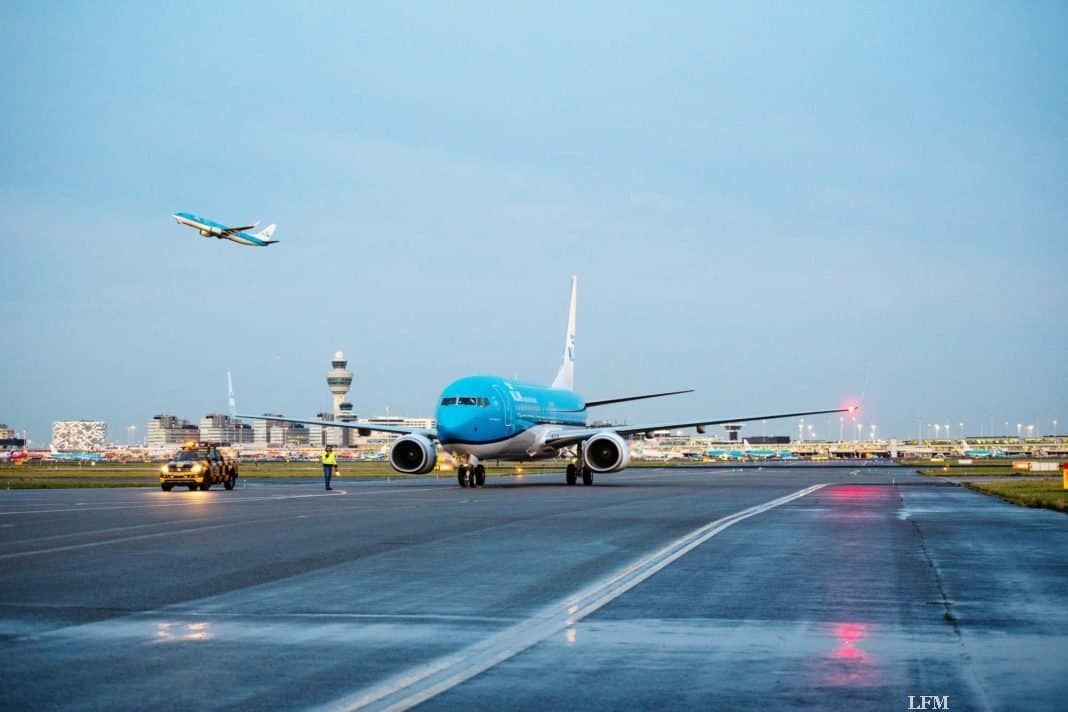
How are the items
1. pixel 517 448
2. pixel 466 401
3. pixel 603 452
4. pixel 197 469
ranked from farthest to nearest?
1. pixel 603 452
2. pixel 517 448
3. pixel 466 401
4. pixel 197 469

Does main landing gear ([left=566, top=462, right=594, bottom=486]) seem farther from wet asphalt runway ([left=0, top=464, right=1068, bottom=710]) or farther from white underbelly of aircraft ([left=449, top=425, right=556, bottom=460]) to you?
wet asphalt runway ([left=0, top=464, right=1068, bottom=710])

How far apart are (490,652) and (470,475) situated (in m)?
39.7

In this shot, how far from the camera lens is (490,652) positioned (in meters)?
9.60

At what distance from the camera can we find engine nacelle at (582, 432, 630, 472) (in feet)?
170

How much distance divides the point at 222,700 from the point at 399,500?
27.9 metres

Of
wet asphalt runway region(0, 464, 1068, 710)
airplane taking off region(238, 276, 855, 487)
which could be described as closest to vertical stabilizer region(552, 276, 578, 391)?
airplane taking off region(238, 276, 855, 487)

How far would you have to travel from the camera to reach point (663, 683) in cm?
838

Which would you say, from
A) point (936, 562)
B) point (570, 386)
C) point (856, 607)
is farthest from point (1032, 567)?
point (570, 386)

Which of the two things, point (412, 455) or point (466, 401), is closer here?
point (466, 401)

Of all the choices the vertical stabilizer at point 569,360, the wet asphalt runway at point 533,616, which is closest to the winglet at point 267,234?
the vertical stabilizer at point 569,360

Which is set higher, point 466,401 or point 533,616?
point 466,401

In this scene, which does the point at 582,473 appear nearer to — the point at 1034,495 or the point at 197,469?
the point at 197,469

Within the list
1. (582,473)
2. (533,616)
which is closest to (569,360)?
(582,473)

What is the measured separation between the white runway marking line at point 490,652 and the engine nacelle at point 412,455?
34.8 meters
